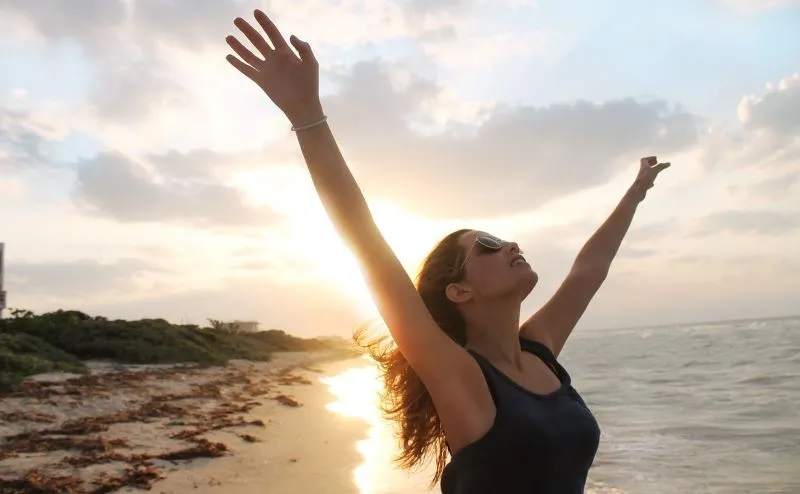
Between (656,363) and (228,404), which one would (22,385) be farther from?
(656,363)

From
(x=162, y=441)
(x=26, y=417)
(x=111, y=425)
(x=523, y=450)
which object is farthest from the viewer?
(x=26, y=417)

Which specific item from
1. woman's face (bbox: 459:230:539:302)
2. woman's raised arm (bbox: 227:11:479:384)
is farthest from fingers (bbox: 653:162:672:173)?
woman's raised arm (bbox: 227:11:479:384)

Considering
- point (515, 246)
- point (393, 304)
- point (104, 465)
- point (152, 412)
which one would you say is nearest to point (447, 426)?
point (393, 304)

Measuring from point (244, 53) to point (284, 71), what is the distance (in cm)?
17

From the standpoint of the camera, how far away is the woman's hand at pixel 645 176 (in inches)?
167

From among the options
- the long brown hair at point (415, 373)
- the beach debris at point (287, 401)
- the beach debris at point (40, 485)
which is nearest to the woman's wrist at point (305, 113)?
the long brown hair at point (415, 373)

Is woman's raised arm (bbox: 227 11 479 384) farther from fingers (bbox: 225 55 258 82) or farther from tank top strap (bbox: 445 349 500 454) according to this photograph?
tank top strap (bbox: 445 349 500 454)

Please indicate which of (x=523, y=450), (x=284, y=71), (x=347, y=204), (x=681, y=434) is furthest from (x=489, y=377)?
(x=681, y=434)

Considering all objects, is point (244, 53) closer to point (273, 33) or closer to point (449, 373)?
point (273, 33)

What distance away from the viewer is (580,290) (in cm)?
378

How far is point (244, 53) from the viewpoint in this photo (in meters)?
2.50

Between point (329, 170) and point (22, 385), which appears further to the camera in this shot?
point (22, 385)

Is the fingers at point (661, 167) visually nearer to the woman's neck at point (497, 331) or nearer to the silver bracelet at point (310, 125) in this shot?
the woman's neck at point (497, 331)

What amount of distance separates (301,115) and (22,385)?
13044 millimetres
